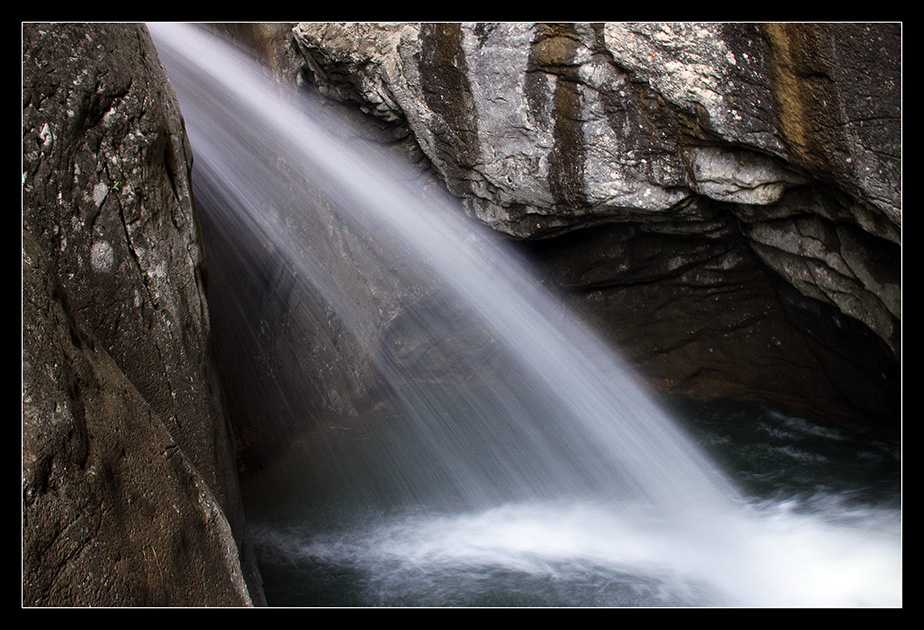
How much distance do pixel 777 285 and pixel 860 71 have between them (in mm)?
2907

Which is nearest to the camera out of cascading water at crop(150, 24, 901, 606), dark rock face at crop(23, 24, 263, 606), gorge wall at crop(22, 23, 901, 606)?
dark rock face at crop(23, 24, 263, 606)

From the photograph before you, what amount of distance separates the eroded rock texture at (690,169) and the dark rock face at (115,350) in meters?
2.33

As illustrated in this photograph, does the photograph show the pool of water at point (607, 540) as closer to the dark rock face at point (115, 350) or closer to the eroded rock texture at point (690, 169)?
the dark rock face at point (115, 350)

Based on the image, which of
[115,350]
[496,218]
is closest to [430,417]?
[496,218]

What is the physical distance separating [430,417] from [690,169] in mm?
3894

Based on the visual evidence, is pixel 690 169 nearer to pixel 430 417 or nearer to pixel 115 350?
pixel 430 417

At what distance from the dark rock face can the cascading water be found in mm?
1548

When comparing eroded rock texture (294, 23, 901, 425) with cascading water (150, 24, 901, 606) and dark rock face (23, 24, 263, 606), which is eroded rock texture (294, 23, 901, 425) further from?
dark rock face (23, 24, 263, 606)

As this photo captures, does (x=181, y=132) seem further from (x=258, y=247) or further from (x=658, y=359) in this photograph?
(x=658, y=359)

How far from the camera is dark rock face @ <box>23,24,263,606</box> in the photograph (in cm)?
225

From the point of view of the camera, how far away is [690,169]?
15.3 feet

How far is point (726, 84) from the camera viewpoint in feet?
13.3

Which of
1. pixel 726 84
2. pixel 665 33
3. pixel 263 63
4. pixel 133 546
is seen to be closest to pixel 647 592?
pixel 133 546

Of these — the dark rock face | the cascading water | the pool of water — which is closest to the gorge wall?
the dark rock face
